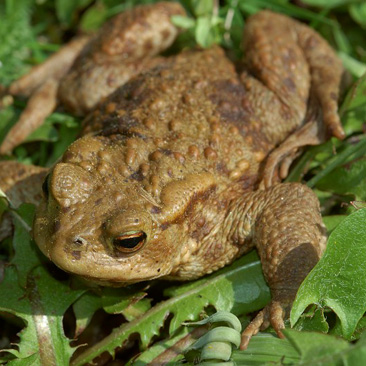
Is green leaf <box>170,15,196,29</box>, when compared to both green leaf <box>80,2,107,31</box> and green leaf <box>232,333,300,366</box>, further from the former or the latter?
green leaf <box>232,333,300,366</box>

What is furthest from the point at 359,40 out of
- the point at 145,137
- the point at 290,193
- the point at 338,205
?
the point at 145,137

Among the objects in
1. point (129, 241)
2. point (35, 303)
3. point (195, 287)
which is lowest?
point (195, 287)

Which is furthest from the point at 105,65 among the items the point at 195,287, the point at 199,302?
the point at 199,302

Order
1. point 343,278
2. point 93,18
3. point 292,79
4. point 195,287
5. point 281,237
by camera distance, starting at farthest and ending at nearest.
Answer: point 93,18
point 292,79
point 195,287
point 281,237
point 343,278

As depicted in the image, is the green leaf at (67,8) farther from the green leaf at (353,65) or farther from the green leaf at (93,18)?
the green leaf at (353,65)

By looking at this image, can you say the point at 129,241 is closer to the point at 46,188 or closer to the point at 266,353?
the point at 46,188

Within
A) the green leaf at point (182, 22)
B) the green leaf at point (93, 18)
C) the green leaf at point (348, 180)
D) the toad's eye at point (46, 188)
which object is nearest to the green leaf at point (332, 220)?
the green leaf at point (348, 180)

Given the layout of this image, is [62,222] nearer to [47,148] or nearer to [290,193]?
[290,193]
